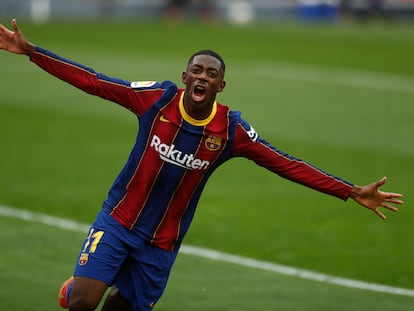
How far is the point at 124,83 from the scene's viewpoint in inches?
332

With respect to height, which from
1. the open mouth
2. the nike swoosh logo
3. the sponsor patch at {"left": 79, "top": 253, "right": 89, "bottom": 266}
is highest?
the open mouth

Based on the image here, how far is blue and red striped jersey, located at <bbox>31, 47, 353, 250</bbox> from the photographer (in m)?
8.34

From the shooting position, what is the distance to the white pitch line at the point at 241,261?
11.2 metres

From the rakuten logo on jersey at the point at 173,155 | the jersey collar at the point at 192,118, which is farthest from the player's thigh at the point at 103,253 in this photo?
the jersey collar at the point at 192,118

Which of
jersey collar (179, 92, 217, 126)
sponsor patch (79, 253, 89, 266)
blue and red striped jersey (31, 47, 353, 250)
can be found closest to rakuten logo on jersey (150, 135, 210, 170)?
blue and red striped jersey (31, 47, 353, 250)

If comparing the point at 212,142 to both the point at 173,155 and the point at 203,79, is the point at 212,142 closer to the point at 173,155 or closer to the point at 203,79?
the point at 173,155

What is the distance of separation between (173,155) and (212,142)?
0.35 meters

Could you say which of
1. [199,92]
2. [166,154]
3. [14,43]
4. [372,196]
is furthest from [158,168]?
[372,196]

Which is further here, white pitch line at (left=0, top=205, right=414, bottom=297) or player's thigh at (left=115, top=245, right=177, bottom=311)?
white pitch line at (left=0, top=205, right=414, bottom=297)

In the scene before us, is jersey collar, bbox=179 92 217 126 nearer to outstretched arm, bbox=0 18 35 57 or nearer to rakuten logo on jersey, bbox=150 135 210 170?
rakuten logo on jersey, bbox=150 135 210 170

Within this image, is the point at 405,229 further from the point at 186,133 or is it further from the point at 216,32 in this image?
the point at 216,32

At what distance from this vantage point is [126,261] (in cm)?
848

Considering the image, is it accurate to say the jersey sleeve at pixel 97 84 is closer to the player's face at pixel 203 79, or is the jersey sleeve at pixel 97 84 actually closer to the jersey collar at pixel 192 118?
the jersey collar at pixel 192 118

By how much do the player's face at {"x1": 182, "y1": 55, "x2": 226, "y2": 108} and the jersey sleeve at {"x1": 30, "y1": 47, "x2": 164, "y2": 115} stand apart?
352 millimetres
